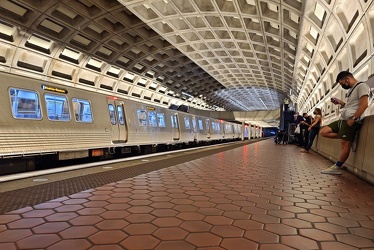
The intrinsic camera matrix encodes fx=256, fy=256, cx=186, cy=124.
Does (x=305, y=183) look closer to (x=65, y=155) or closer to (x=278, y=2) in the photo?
(x=65, y=155)

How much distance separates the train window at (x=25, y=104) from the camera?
6133 millimetres

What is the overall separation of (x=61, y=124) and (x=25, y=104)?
3.67 feet

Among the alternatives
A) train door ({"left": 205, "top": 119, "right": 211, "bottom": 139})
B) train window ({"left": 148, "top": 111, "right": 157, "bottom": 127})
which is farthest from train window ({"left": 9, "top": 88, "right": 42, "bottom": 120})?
train door ({"left": 205, "top": 119, "right": 211, "bottom": 139})

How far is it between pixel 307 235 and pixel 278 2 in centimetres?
1383

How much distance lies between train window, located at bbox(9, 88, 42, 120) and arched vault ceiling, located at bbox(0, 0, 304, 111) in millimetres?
11453

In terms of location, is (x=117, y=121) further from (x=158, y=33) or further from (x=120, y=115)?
(x=158, y=33)

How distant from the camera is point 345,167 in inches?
222

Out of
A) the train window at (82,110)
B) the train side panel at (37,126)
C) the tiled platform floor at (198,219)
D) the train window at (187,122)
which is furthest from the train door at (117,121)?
the train window at (187,122)

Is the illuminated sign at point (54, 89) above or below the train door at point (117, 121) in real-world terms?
above

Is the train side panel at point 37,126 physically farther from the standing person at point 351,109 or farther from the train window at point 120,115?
the standing person at point 351,109

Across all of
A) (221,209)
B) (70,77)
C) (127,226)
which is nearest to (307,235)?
(221,209)

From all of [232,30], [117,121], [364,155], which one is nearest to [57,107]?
[117,121]

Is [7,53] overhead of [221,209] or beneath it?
overhead

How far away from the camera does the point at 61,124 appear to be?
7.32 metres
